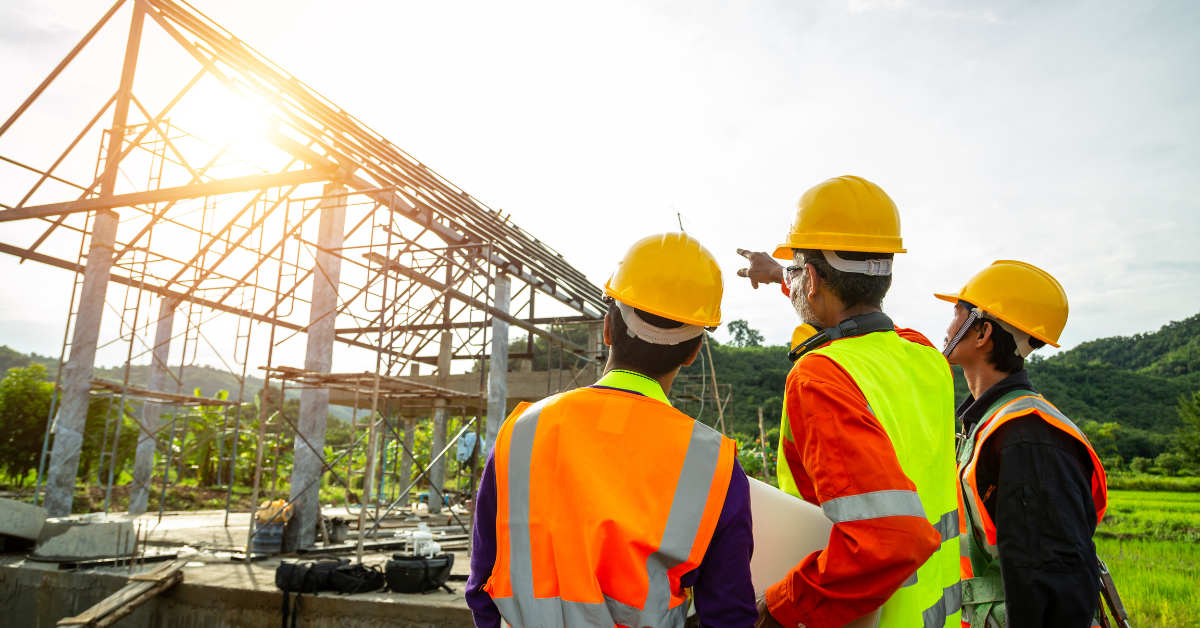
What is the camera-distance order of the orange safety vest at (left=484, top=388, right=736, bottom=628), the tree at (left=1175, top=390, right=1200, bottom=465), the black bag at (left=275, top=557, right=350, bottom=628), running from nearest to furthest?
the orange safety vest at (left=484, top=388, right=736, bottom=628) → the black bag at (left=275, top=557, right=350, bottom=628) → the tree at (left=1175, top=390, right=1200, bottom=465)

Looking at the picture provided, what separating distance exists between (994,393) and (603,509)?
1.73 metres

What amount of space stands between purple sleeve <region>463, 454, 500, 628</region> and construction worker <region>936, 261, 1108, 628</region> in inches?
60.5

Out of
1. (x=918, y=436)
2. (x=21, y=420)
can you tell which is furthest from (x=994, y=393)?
(x=21, y=420)

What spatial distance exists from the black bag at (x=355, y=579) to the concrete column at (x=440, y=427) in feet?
29.5

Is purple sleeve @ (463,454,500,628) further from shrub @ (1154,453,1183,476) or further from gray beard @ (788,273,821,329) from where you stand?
shrub @ (1154,453,1183,476)

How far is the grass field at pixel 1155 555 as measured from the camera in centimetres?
698

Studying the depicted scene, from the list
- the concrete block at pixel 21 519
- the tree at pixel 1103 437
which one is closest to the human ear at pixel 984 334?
the concrete block at pixel 21 519

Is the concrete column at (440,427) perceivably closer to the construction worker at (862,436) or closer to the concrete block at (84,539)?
the concrete block at (84,539)

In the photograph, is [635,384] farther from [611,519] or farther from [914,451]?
[914,451]

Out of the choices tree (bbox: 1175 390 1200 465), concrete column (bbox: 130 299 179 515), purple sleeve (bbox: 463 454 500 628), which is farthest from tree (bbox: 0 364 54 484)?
Answer: tree (bbox: 1175 390 1200 465)

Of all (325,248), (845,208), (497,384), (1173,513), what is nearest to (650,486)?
(845,208)

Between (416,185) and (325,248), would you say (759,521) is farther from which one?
(416,185)

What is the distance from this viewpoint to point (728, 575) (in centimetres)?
149

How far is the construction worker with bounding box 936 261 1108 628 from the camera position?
71.1 inches
